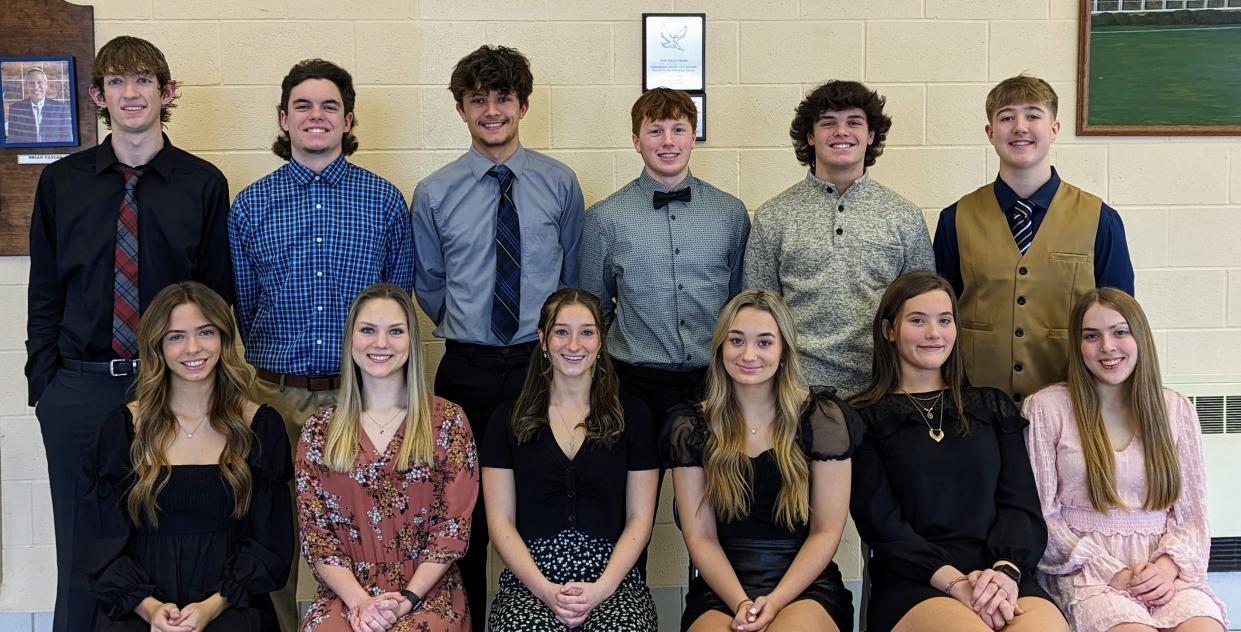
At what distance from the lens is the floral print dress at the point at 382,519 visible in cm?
235

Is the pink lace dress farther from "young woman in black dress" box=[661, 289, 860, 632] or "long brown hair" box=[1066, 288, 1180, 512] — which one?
"young woman in black dress" box=[661, 289, 860, 632]

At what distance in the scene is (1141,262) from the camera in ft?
11.0

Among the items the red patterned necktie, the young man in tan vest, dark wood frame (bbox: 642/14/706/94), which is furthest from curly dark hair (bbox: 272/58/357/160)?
the young man in tan vest

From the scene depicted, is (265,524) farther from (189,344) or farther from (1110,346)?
(1110,346)

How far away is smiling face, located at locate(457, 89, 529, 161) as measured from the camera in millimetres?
2846

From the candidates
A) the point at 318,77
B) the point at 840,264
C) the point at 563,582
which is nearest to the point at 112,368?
the point at 318,77

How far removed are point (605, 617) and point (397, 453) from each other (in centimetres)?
63

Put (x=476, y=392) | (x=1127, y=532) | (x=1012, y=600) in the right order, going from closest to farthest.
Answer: (x=1012, y=600) < (x=1127, y=532) < (x=476, y=392)

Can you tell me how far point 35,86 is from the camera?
3137 millimetres

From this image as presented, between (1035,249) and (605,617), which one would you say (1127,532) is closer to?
(1035,249)

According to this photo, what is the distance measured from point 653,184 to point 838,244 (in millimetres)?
550

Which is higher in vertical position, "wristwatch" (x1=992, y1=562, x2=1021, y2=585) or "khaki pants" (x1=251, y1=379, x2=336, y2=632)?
"khaki pants" (x1=251, y1=379, x2=336, y2=632)

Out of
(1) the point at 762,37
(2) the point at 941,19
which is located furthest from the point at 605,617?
(2) the point at 941,19

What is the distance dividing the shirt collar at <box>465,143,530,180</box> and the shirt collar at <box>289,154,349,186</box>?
367 mm
